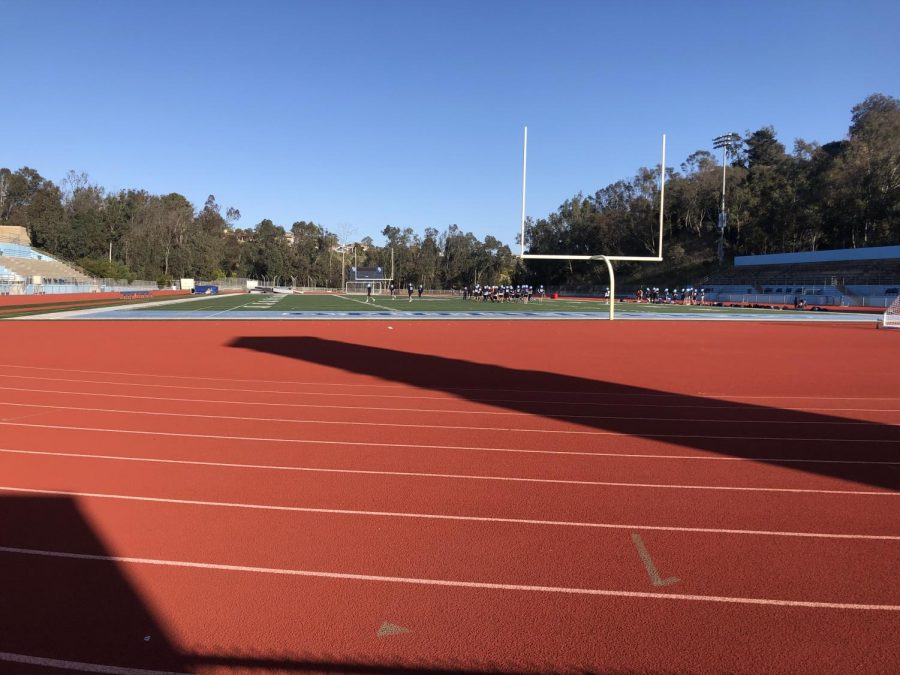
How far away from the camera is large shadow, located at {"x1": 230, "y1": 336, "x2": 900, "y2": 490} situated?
6715mm

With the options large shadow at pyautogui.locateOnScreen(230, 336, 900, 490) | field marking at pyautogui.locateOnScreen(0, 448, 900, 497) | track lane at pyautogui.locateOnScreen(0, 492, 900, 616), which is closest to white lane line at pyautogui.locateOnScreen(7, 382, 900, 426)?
large shadow at pyautogui.locateOnScreen(230, 336, 900, 490)

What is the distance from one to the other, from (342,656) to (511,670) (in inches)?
32.5

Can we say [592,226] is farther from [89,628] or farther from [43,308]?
[89,628]

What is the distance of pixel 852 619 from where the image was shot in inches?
135

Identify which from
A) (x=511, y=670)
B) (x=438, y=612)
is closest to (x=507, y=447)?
(x=438, y=612)

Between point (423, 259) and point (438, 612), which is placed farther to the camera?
point (423, 259)

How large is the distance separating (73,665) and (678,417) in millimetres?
7674

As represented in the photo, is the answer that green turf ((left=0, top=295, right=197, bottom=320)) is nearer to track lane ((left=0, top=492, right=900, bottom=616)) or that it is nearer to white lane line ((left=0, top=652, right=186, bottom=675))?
track lane ((left=0, top=492, right=900, bottom=616))

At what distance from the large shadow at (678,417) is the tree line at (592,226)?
59234 mm

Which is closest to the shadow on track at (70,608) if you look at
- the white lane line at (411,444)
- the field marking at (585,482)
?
the field marking at (585,482)

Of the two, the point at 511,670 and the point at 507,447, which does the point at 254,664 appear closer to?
the point at 511,670

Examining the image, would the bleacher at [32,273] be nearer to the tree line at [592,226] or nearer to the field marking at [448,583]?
the tree line at [592,226]

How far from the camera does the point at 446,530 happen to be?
15.1 ft

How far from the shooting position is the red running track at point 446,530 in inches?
126
